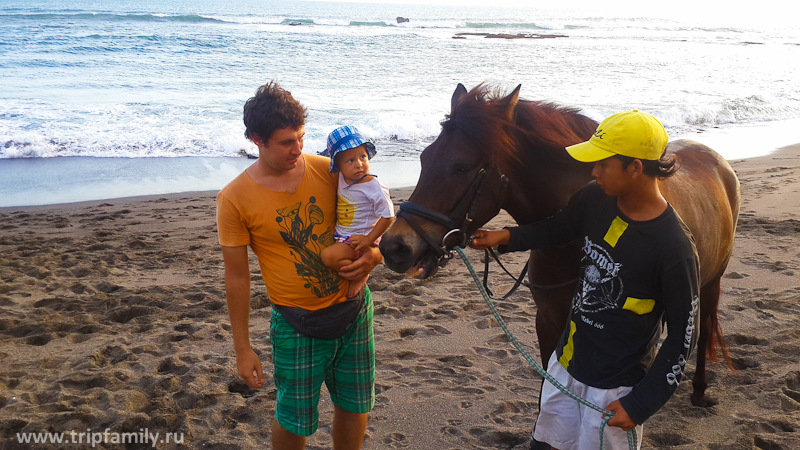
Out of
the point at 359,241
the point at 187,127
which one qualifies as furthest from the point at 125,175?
the point at 359,241

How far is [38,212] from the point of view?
23.8ft

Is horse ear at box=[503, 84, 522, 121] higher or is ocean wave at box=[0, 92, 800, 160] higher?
horse ear at box=[503, 84, 522, 121]

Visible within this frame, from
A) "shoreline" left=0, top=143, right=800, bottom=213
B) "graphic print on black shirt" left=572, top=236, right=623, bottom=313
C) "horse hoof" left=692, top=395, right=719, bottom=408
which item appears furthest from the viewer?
"shoreline" left=0, top=143, right=800, bottom=213

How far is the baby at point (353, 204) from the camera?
2.25 meters

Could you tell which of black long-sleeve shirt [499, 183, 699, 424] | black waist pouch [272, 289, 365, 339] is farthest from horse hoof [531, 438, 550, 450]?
black waist pouch [272, 289, 365, 339]

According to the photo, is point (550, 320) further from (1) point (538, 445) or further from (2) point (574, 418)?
(1) point (538, 445)

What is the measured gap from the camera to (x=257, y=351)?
4137 mm

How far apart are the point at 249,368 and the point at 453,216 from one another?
110 centimetres

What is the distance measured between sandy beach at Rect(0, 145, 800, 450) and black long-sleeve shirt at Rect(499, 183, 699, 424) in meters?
1.47

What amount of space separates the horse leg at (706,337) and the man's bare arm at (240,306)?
286 cm

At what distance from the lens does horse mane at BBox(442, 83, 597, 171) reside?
2.12m

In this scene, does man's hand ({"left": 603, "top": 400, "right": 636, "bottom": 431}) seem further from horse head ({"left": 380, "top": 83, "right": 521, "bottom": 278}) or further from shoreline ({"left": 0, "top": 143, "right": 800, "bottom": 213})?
shoreline ({"left": 0, "top": 143, "right": 800, "bottom": 213})

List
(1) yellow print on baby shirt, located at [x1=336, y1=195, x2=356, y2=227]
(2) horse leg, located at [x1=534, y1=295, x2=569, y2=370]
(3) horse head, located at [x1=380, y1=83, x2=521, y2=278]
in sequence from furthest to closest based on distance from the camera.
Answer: (2) horse leg, located at [x1=534, y1=295, x2=569, y2=370]
(1) yellow print on baby shirt, located at [x1=336, y1=195, x2=356, y2=227]
(3) horse head, located at [x1=380, y1=83, x2=521, y2=278]

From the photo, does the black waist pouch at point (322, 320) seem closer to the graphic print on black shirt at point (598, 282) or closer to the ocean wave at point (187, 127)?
the graphic print on black shirt at point (598, 282)
